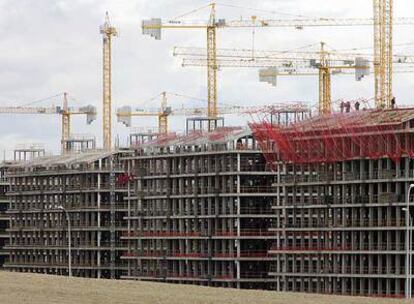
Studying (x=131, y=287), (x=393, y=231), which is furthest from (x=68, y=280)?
(x=393, y=231)

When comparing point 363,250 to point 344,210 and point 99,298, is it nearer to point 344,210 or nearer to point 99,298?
point 344,210

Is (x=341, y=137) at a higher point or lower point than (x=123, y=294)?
higher

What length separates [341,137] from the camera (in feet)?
598

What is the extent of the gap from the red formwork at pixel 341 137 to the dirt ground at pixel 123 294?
51.9 metres

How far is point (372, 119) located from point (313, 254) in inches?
720

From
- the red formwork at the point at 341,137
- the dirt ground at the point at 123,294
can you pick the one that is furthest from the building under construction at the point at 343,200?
the dirt ground at the point at 123,294

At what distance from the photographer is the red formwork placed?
17538 cm

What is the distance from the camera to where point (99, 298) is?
365 feet

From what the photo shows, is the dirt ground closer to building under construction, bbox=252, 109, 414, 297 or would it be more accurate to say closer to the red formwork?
the red formwork

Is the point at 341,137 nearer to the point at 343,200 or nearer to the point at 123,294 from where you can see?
the point at 343,200

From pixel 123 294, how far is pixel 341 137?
70449 millimetres

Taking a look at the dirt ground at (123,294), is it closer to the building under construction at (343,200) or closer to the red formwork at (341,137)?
the red formwork at (341,137)

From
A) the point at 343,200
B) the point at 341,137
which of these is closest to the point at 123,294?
the point at 341,137

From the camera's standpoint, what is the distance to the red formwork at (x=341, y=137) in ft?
575
